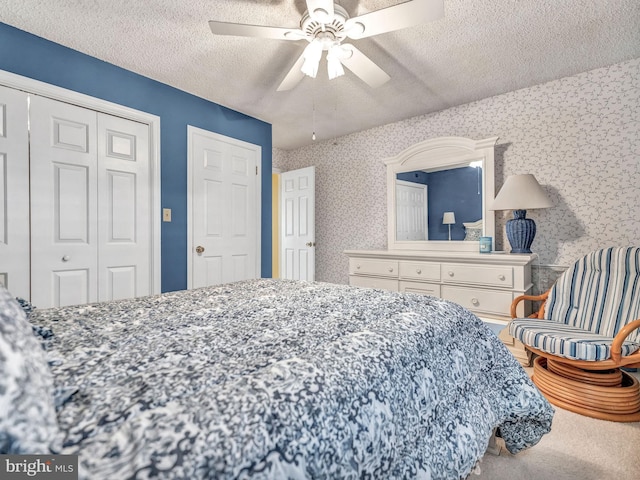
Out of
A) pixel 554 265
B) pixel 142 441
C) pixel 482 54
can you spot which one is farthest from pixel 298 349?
pixel 554 265

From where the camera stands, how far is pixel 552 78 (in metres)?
2.72

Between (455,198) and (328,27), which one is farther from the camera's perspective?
(455,198)

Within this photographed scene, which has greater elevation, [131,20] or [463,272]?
[131,20]

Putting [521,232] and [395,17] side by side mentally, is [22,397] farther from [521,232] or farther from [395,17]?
[521,232]

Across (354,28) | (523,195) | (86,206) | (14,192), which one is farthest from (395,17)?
(14,192)

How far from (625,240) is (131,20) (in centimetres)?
381

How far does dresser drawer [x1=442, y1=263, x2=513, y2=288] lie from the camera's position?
2.65 meters

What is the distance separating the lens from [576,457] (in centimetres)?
149

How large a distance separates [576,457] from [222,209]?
10.2 feet

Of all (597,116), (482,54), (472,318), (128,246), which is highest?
(482,54)

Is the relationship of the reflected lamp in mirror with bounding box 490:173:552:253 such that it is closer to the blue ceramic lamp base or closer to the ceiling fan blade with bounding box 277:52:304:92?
the blue ceramic lamp base

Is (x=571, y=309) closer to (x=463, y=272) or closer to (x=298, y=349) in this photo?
(x=463, y=272)

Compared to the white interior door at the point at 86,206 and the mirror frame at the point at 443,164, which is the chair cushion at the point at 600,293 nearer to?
the mirror frame at the point at 443,164

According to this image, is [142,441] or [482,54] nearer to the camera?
[142,441]
